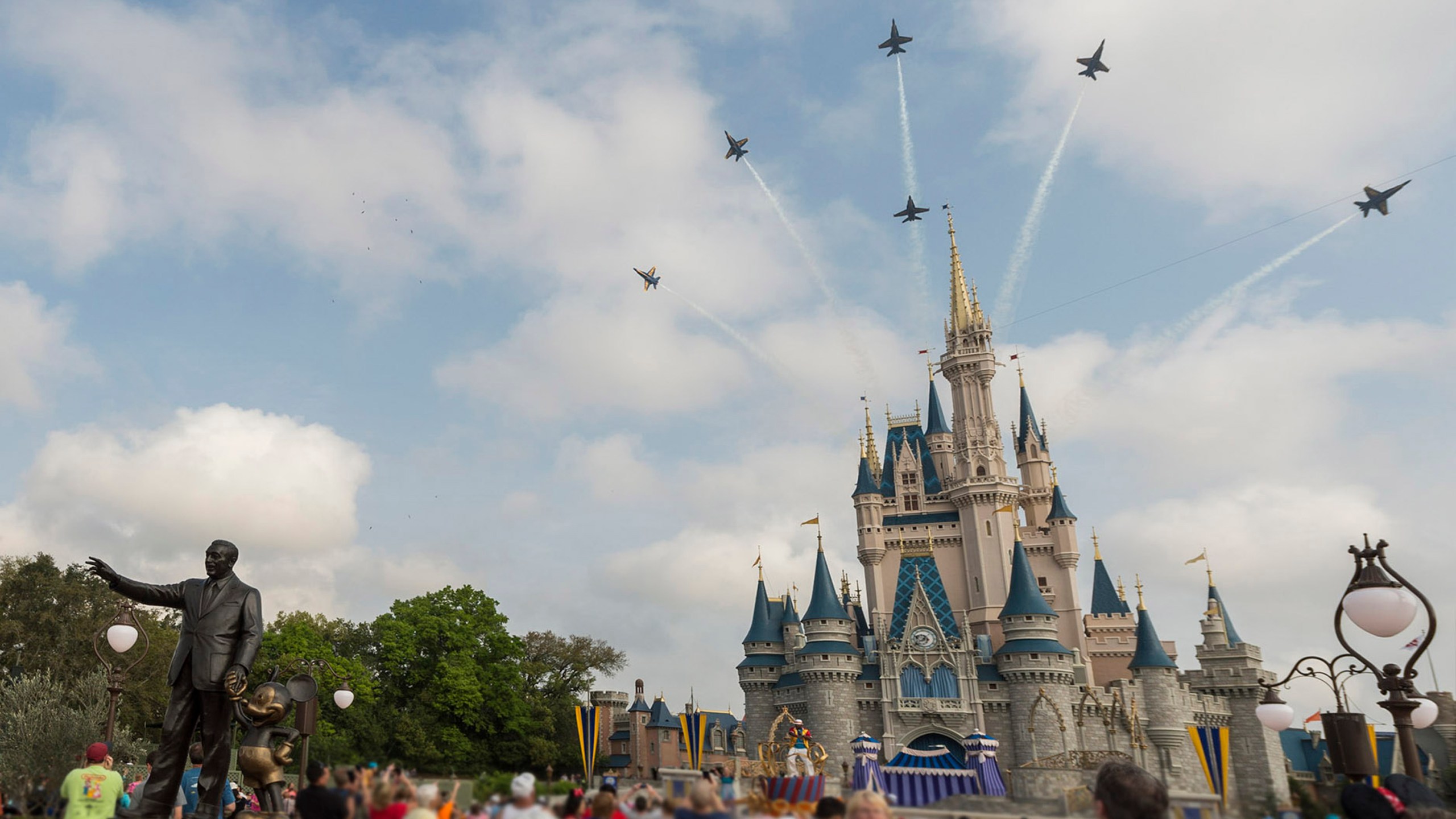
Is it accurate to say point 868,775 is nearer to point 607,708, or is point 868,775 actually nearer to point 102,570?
point 102,570

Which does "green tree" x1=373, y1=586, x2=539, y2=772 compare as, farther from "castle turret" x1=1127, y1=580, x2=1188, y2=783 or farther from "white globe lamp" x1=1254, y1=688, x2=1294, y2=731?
"white globe lamp" x1=1254, y1=688, x2=1294, y2=731

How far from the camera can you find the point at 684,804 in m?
8.05

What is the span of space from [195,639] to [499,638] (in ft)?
122

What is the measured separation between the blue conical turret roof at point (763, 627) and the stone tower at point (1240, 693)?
79.3 feet

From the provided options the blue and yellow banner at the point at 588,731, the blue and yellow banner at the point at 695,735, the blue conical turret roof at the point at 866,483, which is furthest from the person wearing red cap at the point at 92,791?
the blue conical turret roof at the point at 866,483

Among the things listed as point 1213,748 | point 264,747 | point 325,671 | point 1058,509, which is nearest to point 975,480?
point 1058,509

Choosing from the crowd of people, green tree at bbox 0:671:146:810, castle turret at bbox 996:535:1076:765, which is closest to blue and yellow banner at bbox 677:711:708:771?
castle turret at bbox 996:535:1076:765

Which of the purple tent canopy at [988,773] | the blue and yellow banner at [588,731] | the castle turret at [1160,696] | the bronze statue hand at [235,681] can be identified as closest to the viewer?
the bronze statue hand at [235,681]

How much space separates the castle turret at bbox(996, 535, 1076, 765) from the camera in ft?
164

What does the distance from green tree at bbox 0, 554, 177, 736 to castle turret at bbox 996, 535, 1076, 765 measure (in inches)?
1691

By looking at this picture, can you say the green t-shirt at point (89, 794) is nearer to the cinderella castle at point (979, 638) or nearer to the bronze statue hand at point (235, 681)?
the bronze statue hand at point (235, 681)

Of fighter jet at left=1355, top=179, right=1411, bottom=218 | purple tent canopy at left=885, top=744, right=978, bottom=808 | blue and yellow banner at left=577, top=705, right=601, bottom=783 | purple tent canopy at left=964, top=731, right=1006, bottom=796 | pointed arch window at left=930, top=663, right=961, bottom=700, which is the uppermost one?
fighter jet at left=1355, top=179, right=1411, bottom=218

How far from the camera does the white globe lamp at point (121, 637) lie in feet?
51.1

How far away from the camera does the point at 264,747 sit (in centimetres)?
1261
